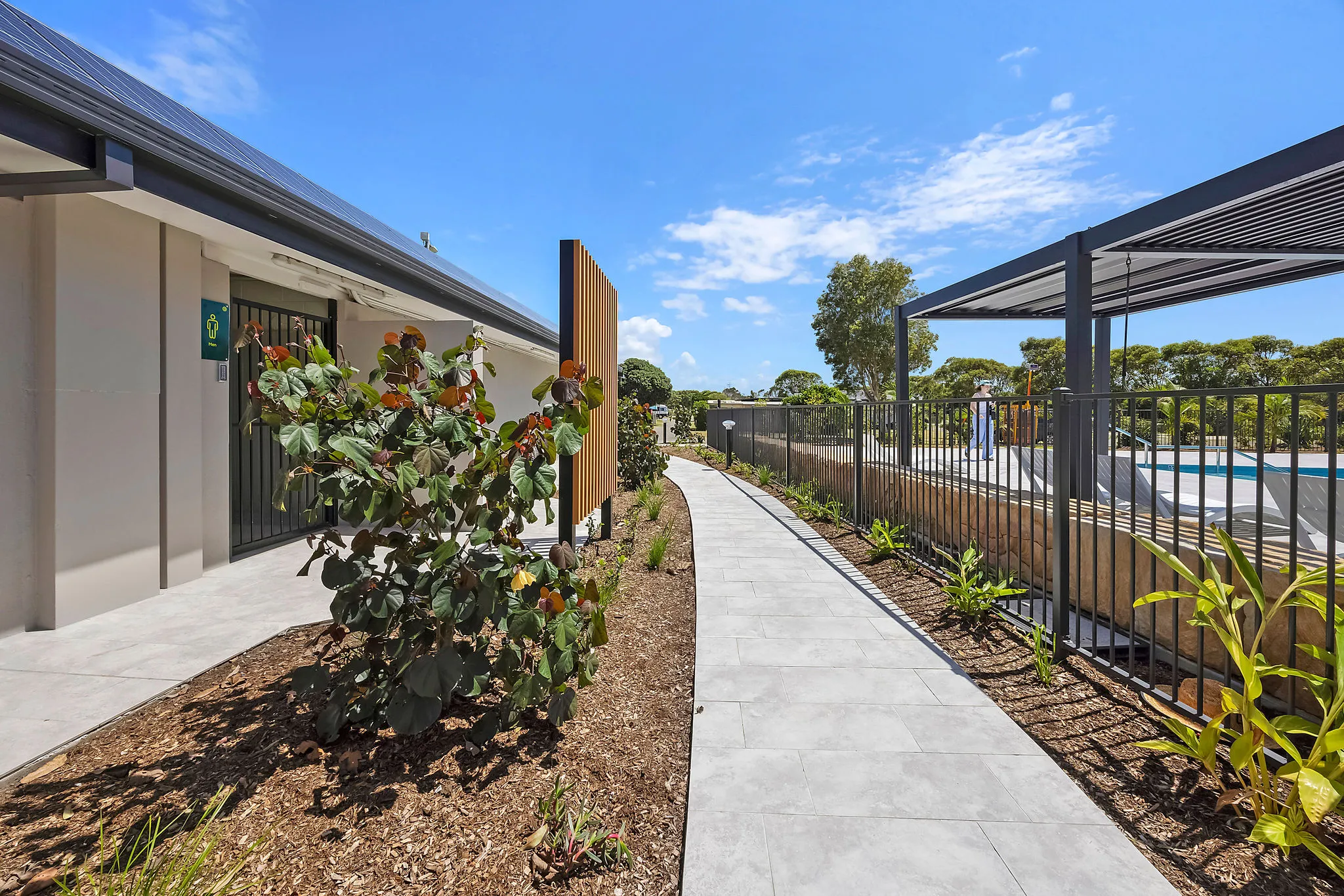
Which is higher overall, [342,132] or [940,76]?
[940,76]

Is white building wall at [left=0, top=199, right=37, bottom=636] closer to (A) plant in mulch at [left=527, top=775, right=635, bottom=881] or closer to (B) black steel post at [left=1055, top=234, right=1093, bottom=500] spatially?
(A) plant in mulch at [left=527, top=775, right=635, bottom=881]

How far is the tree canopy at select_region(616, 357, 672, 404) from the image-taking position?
49.4m

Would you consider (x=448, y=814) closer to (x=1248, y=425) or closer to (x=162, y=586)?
Answer: (x=162, y=586)

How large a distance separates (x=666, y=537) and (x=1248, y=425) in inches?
227

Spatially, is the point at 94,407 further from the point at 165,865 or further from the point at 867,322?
the point at 867,322

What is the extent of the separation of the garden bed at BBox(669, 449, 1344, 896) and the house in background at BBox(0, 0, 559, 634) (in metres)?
5.93

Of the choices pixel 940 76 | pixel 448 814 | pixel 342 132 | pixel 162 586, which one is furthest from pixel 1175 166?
pixel 162 586

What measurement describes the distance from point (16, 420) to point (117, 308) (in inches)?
42.4

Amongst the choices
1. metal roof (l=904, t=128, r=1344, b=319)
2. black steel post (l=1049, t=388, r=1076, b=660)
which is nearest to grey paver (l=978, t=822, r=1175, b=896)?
black steel post (l=1049, t=388, r=1076, b=660)

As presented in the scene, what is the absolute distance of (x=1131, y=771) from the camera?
101 inches

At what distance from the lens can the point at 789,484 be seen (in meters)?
11.3

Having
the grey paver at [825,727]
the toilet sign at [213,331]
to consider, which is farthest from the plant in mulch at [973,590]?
the toilet sign at [213,331]

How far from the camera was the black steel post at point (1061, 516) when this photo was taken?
12.2ft

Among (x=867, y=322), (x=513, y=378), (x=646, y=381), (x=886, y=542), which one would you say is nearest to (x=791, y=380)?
(x=646, y=381)
